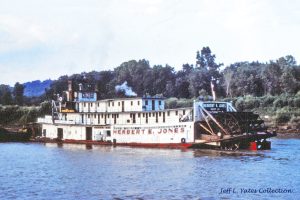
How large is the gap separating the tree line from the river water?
1302 inches

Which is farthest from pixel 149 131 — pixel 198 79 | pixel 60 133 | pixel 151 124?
pixel 198 79

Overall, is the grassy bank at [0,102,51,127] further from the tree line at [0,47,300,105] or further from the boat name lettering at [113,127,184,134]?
the boat name lettering at [113,127,184,134]

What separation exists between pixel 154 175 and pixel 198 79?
95.0 metres

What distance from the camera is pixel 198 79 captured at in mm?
132750

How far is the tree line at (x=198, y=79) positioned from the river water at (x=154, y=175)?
108 ft

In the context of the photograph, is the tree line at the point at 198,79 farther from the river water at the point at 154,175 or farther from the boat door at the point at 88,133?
the river water at the point at 154,175

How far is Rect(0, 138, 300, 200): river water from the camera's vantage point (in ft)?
106

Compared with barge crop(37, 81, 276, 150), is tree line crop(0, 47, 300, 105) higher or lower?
higher

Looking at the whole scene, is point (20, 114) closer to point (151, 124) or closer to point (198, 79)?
point (198, 79)

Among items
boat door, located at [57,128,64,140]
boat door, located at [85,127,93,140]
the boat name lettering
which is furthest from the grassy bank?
the boat name lettering


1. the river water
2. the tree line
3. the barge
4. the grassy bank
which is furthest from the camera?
the tree line

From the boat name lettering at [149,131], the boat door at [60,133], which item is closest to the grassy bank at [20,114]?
the boat door at [60,133]

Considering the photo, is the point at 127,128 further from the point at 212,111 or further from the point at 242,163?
the point at 242,163

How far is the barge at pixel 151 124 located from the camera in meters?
56.6
